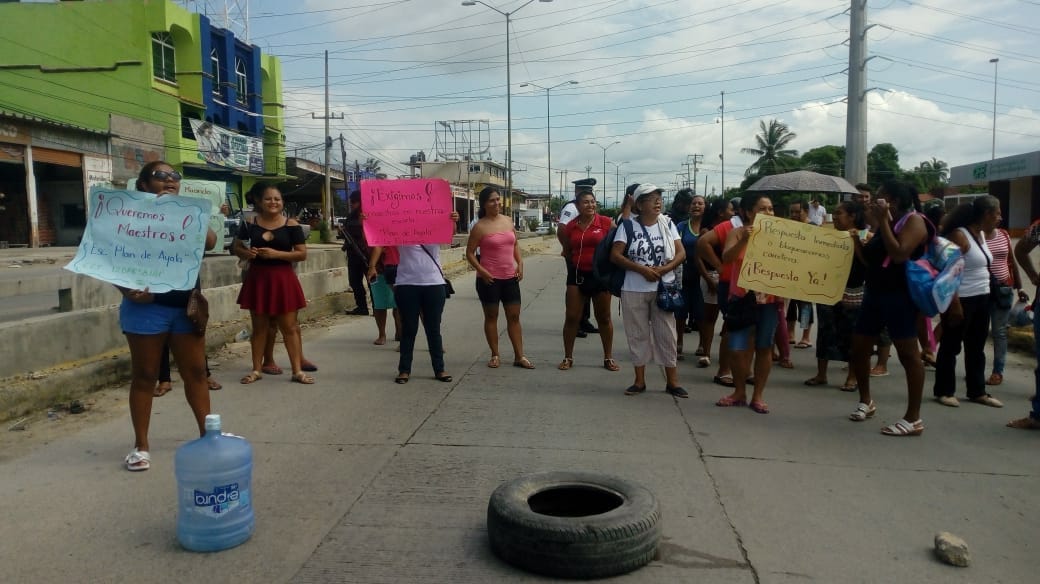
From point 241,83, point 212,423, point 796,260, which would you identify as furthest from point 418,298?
point 241,83

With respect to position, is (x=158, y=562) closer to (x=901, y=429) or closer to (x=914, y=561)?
(x=914, y=561)

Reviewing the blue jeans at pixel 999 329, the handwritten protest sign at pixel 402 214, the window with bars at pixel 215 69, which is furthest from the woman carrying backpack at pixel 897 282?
the window with bars at pixel 215 69

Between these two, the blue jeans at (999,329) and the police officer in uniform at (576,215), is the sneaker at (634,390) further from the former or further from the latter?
the blue jeans at (999,329)

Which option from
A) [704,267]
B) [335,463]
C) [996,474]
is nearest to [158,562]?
[335,463]

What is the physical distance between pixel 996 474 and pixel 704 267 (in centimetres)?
359

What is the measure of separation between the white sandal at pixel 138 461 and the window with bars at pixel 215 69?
1597 inches

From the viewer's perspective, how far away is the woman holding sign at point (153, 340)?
4.56m

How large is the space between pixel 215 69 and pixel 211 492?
43.4m

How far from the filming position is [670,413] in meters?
6.14

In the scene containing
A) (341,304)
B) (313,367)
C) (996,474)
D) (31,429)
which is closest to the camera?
(996,474)

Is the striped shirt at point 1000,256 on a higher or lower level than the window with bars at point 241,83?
lower

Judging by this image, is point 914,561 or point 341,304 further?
point 341,304

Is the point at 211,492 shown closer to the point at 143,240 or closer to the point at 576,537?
the point at 576,537

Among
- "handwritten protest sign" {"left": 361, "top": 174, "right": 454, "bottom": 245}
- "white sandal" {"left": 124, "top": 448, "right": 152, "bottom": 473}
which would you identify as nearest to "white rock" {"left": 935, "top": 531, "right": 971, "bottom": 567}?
"white sandal" {"left": 124, "top": 448, "right": 152, "bottom": 473}
